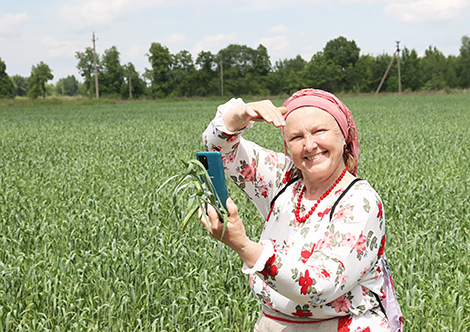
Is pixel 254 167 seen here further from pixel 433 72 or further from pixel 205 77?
pixel 433 72

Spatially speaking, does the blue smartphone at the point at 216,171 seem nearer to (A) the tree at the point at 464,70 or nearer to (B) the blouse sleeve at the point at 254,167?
(B) the blouse sleeve at the point at 254,167

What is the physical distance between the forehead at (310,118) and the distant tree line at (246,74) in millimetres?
91345

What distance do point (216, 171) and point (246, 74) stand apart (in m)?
101

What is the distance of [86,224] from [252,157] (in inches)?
166

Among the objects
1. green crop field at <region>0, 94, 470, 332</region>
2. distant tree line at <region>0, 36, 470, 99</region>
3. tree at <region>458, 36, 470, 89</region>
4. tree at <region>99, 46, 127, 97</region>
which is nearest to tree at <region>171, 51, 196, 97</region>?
distant tree line at <region>0, 36, 470, 99</region>

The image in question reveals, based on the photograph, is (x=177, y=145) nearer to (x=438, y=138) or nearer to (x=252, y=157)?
(x=438, y=138)

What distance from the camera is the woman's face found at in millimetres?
2051

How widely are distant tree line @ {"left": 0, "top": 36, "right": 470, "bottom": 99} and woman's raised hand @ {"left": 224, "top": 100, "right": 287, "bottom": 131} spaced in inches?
3589

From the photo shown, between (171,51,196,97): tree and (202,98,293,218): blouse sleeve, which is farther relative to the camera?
(171,51,196,97): tree

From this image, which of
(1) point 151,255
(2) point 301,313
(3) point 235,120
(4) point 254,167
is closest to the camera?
(2) point 301,313

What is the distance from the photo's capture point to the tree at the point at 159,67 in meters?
94.4

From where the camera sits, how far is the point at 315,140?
2.04 meters

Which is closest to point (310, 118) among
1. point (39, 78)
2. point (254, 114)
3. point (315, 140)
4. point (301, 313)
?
point (315, 140)

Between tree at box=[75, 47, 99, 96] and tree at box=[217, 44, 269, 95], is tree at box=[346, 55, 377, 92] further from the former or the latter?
tree at box=[75, 47, 99, 96]
